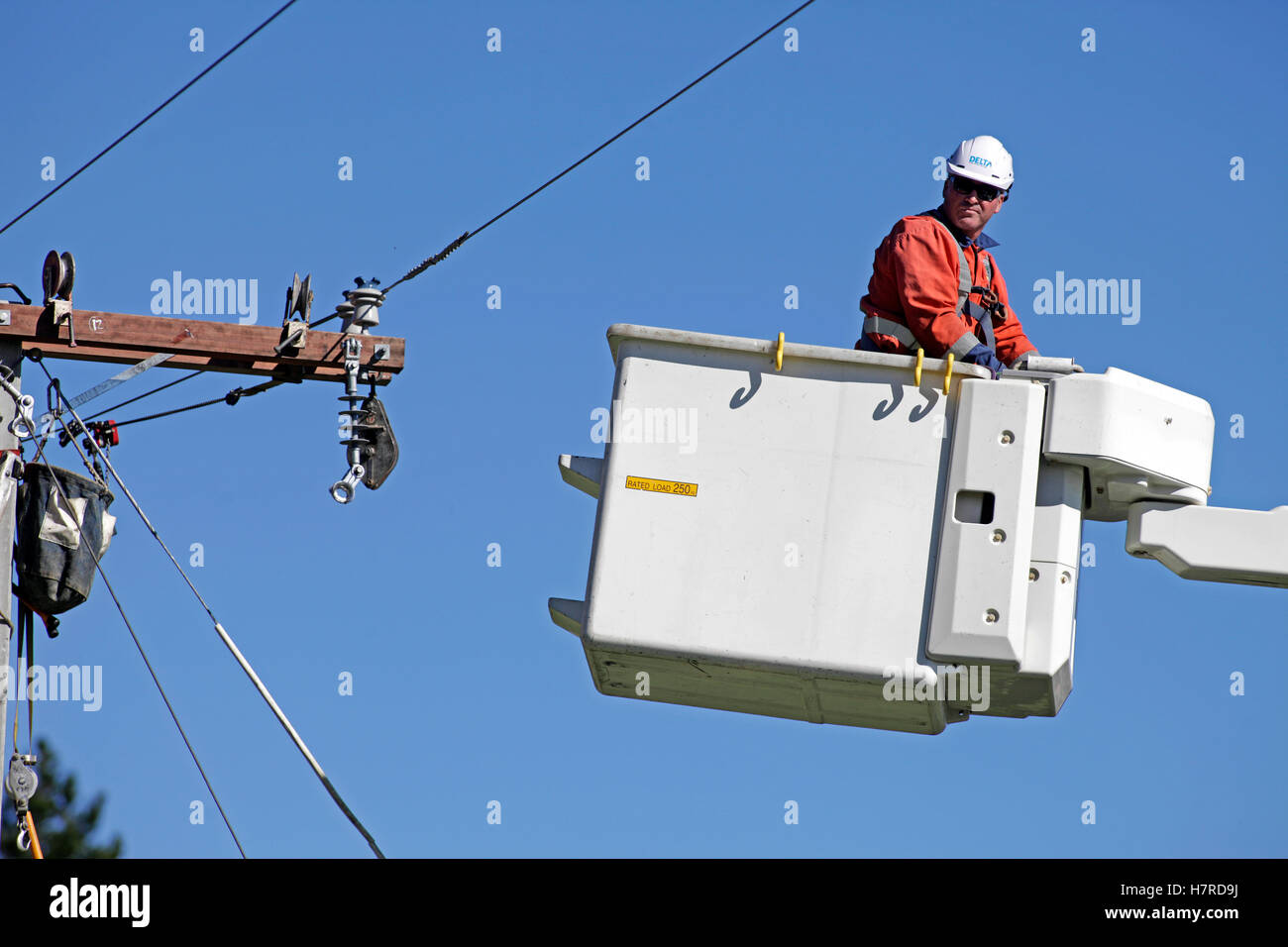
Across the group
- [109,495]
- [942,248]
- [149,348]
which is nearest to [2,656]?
[109,495]

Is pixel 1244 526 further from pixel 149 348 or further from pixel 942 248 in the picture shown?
pixel 149 348

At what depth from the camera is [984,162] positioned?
9.83m

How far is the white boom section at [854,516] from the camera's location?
27.9ft

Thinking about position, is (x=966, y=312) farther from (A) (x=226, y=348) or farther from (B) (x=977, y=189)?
(A) (x=226, y=348)

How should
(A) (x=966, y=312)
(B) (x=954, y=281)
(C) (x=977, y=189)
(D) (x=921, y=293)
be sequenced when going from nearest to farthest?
(D) (x=921, y=293), (B) (x=954, y=281), (A) (x=966, y=312), (C) (x=977, y=189)

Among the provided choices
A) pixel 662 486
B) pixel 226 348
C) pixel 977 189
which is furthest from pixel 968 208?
pixel 226 348

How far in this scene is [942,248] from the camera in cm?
939

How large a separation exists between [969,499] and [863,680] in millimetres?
824

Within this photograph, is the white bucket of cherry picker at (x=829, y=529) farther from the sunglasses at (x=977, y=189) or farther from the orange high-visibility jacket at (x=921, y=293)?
the sunglasses at (x=977, y=189)

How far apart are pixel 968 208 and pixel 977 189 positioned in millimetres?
91

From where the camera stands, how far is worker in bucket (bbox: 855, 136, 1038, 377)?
9156mm

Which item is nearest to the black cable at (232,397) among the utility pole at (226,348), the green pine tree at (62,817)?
the utility pole at (226,348)

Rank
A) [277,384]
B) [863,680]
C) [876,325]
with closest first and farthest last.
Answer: [863,680] → [876,325] → [277,384]

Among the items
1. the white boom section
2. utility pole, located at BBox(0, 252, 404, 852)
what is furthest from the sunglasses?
utility pole, located at BBox(0, 252, 404, 852)
